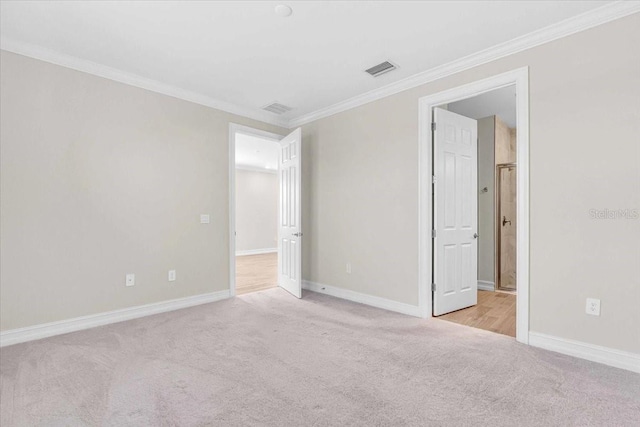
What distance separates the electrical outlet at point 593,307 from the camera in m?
2.39

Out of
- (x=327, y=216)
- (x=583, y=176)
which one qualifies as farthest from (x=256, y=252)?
(x=583, y=176)

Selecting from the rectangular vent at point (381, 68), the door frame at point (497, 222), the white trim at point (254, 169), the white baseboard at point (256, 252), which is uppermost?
the rectangular vent at point (381, 68)

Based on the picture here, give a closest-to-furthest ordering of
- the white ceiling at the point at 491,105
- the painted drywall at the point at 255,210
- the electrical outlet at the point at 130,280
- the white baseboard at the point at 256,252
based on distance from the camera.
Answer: the electrical outlet at the point at 130,280 → the white ceiling at the point at 491,105 → the white baseboard at the point at 256,252 → the painted drywall at the point at 255,210

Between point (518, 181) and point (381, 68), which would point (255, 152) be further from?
point (518, 181)

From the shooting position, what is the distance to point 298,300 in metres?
A: 4.20

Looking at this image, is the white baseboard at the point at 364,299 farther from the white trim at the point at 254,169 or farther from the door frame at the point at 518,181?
the white trim at the point at 254,169

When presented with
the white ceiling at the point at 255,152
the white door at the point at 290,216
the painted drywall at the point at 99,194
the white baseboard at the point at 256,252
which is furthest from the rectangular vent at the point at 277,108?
the white baseboard at the point at 256,252

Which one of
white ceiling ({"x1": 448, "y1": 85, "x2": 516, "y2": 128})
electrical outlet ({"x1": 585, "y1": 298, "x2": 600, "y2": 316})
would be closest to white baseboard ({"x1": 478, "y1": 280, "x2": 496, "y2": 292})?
electrical outlet ({"x1": 585, "y1": 298, "x2": 600, "y2": 316})

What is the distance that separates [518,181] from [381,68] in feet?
5.70

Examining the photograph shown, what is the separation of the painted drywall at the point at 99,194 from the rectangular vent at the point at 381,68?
2.13 metres

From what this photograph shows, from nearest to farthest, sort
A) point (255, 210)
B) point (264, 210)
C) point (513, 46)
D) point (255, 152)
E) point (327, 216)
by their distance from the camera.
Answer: point (513, 46) < point (327, 216) < point (255, 152) < point (255, 210) < point (264, 210)

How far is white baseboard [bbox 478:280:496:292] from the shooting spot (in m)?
4.81

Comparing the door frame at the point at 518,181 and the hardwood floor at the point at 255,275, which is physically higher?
the door frame at the point at 518,181

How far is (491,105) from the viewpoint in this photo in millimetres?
4418
